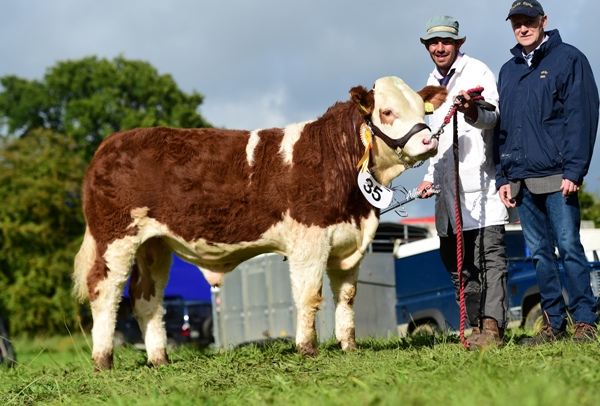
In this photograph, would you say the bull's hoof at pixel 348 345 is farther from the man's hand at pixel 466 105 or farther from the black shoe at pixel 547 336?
the man's hand at pixel 466 105

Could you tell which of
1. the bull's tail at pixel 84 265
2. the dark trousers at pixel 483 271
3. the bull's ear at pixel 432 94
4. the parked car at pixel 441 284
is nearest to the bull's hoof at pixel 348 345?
the dark trousers at pixel 483 271

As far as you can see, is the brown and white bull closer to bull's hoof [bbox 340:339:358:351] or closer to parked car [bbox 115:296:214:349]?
bull's hoof [bbox 340:339:358:351]

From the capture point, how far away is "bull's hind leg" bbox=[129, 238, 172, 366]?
7887mm

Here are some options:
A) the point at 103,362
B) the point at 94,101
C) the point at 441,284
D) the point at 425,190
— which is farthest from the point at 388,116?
the point at 94,101

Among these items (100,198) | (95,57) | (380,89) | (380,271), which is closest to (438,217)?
(380,89)

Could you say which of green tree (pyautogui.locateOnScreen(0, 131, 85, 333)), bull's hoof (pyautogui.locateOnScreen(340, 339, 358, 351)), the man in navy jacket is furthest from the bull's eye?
green tree (pyautogui.locateOnScreen(0, 131, 85, 333))

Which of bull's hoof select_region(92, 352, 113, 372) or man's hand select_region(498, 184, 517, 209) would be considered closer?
man's hand select_region(498, 184, 517, 209)

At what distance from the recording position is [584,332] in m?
6.67

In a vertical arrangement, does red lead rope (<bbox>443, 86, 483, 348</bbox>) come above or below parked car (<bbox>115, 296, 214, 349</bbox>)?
above

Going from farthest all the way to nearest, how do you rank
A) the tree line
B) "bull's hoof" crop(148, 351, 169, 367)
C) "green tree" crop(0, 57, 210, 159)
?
"green tree" crop(0, 57, 210, 159) → the tree line → "bull's hoof" crop(148, 351, 169, 367)

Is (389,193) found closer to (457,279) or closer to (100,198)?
(457,279)

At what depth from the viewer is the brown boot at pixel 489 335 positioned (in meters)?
6.70

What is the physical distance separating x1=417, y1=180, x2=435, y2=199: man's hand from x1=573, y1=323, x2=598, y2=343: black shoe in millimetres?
1629

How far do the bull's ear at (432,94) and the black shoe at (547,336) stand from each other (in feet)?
6.68
